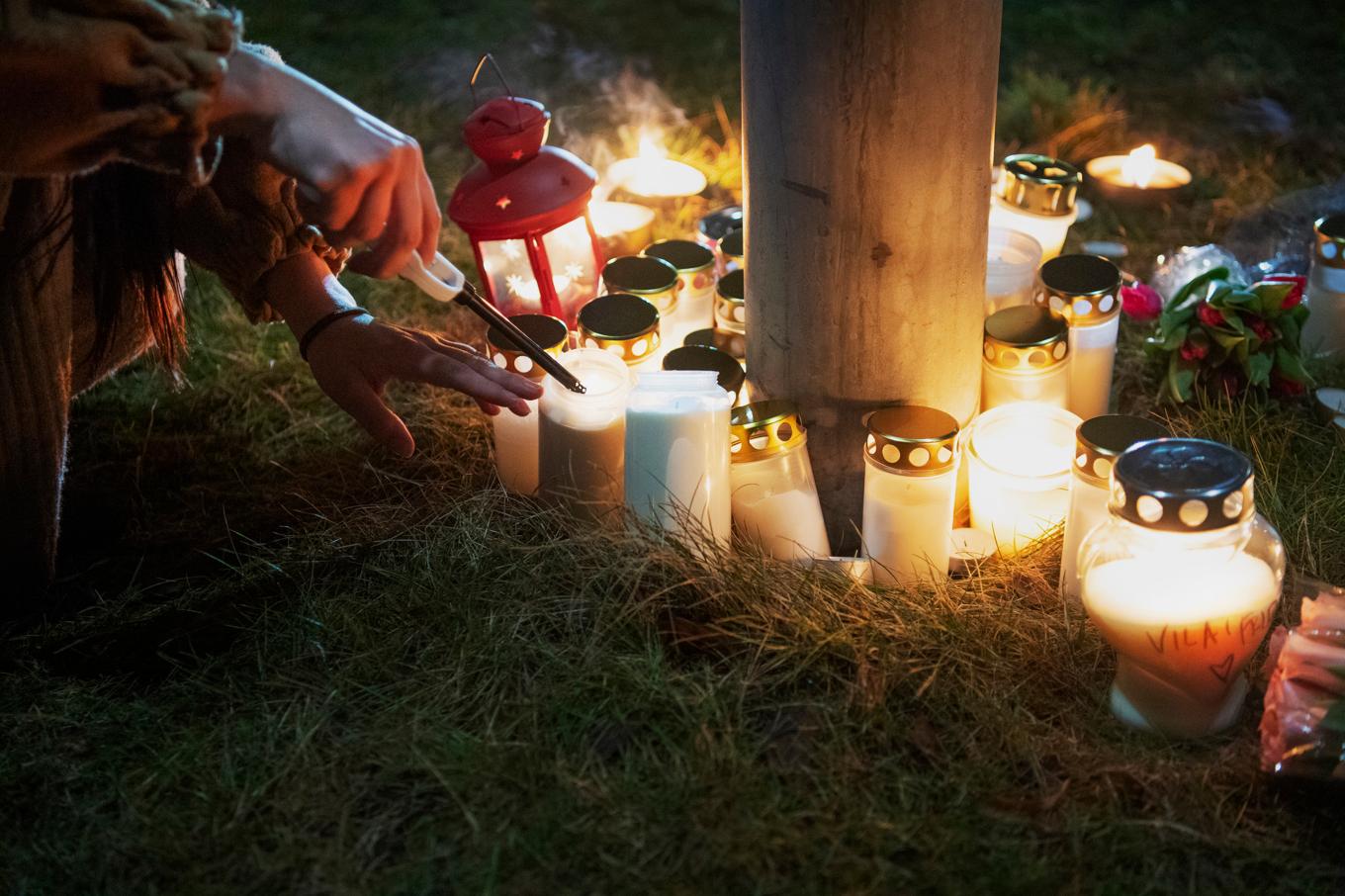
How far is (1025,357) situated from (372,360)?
1289 millimetres

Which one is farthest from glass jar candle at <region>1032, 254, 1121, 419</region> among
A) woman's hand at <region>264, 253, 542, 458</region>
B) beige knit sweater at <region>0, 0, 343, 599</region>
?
beige knit sweater at <region>0, 0, 343, 599</region>

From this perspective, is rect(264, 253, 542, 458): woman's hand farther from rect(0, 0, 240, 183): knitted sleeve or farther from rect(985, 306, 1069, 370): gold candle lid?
rect(985, 306, 1069, 370): gold candle lid

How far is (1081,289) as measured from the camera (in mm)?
2662

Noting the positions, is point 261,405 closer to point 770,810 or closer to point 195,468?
point 195,468

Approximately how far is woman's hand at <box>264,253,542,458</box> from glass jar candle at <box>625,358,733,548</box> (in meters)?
0.22

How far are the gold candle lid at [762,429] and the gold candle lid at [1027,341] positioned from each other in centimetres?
50

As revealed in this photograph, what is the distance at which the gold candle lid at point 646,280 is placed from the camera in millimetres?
2867

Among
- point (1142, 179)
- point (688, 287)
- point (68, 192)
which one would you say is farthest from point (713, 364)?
point (1142, 179)

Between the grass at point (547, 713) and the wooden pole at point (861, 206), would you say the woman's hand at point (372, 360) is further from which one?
the wooden pole at point (861, 206)

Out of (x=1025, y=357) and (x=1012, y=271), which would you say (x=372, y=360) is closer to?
(x=1025, y=357)

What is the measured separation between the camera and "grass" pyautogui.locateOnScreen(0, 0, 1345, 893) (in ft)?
5.67

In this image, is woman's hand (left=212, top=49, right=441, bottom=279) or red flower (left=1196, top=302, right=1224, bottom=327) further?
red flower (left=1196, top=302, right=1224, bottom=327)

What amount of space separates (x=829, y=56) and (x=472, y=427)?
123cm

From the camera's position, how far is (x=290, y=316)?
2576mm
